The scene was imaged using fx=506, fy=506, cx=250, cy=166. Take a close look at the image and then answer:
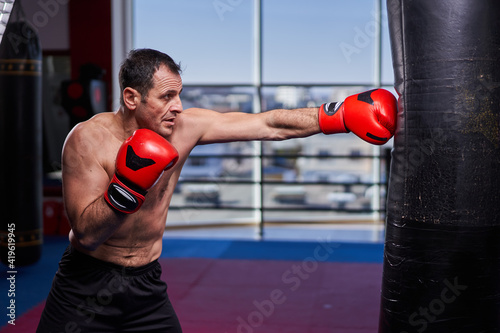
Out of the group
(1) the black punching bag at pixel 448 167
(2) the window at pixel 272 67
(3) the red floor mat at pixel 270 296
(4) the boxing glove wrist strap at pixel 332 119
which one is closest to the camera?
(1) the black punching bag at pixel 448 167

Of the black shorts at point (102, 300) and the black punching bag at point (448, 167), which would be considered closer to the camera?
the black punching bag at point (448, 167)

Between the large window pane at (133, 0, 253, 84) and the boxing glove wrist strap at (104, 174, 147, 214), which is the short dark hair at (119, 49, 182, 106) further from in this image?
the large window pane at (133, 0, 253, 84)

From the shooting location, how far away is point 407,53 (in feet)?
4.94

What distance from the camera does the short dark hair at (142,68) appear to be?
5.66ft

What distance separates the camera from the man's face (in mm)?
1730

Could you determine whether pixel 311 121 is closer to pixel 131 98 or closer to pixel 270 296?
pixel 131 98

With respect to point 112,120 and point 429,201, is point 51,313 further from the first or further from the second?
point 429,201

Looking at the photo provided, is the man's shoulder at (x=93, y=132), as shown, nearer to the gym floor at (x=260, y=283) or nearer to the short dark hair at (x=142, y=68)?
the short dark hair at (x=142, y=68)

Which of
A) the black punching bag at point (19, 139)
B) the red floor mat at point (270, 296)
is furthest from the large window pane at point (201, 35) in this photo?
the red floor mat at point (270, 296)

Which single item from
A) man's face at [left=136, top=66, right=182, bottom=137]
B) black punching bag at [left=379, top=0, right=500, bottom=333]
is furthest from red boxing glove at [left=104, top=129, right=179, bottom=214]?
black punching bag at [left=379, top=0, right=500, bottom=333]

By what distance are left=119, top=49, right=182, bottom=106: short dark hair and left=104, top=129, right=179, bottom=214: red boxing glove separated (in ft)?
0.59

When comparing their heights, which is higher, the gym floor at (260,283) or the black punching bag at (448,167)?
the black punching bag at (448,167)

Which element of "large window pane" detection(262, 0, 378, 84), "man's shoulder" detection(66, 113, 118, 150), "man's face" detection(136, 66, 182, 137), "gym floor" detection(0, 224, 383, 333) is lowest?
"gym floor" detection(0, 224, 383, 333)

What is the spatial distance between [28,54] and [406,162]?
384 centimetres
